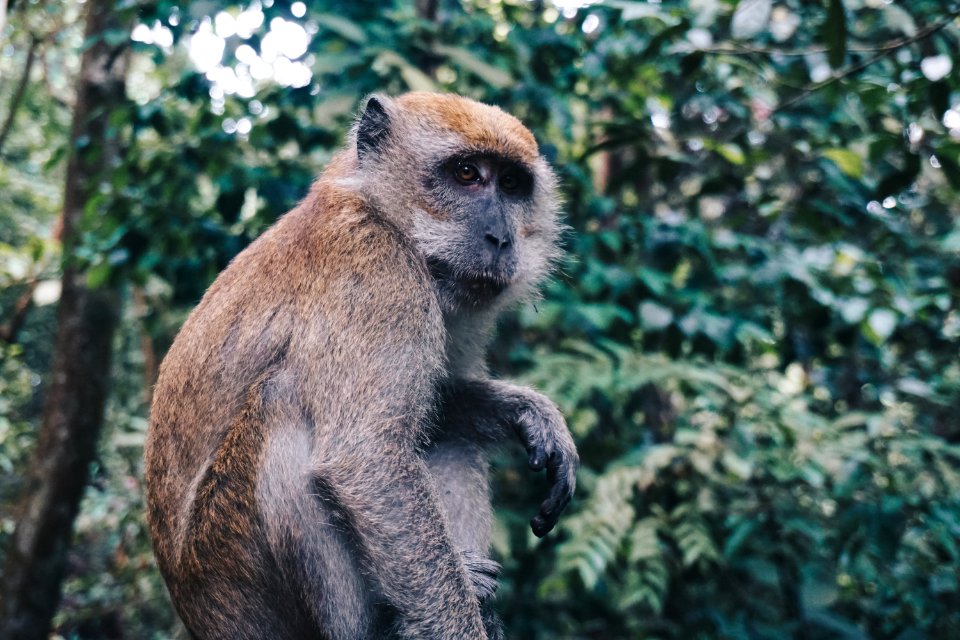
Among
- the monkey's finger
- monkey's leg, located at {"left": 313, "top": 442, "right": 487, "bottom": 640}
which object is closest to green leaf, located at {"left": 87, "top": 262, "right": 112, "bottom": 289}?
monkey's leg, located at {"left": 313, "top": 442, "right": 487, "bottom": 640}

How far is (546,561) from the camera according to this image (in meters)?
5.36

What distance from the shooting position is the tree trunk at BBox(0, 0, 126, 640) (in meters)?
6.52

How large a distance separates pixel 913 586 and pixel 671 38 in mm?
3489

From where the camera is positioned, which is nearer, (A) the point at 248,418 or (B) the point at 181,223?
(A) the point at 248,418

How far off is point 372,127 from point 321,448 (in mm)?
1569

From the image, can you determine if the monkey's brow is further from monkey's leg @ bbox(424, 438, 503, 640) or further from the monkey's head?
monkey's leg @ bbox(424, 438, 503, 640)

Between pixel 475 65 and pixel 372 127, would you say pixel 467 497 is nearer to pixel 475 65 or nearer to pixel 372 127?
pixel 372 127

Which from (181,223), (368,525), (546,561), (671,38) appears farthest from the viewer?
(546,561)

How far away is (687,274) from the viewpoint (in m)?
5.13

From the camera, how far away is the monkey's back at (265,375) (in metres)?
2.43

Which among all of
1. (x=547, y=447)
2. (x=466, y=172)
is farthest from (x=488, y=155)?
(x=547, y=447)

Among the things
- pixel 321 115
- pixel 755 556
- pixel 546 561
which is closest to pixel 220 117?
pixel 321 115

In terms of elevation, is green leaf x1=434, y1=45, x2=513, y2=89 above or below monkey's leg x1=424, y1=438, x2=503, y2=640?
above

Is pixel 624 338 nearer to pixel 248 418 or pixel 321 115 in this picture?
pixel 321 115
